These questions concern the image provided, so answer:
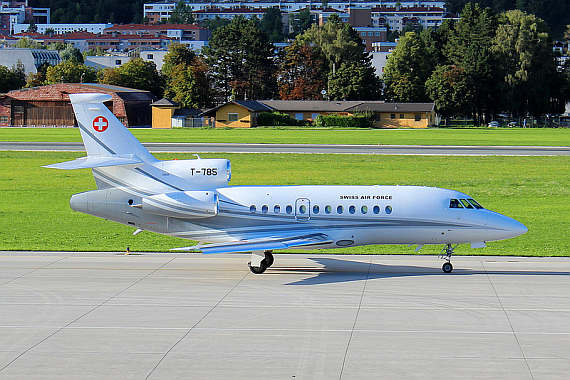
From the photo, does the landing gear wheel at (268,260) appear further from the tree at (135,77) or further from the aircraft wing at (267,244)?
the tree at (135,77)

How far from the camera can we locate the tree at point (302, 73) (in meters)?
169

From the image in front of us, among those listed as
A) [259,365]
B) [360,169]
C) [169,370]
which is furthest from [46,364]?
[360,169]

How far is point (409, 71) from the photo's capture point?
550 ft

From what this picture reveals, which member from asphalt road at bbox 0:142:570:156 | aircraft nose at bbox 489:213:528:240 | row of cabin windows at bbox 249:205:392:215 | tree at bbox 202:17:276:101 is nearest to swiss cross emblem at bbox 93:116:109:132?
row of cabin windows at bbox 249:205:392:215

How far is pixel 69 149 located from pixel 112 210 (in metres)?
54.0

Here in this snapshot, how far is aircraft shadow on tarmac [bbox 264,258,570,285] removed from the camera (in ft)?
88.9

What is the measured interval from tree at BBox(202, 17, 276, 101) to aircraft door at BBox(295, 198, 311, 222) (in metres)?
147

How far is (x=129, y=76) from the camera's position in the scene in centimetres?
17312

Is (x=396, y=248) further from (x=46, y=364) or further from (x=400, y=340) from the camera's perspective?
(x=46, y=364)

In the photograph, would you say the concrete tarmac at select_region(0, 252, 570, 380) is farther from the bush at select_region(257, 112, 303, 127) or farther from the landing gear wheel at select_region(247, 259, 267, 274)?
the bush at select_region(257, 112, 303, 127)

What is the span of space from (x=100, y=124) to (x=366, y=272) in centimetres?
1142

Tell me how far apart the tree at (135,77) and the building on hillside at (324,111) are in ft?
122

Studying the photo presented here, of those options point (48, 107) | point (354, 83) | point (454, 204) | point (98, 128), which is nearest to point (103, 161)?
point (98, 128)

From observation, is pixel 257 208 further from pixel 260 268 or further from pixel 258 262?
pixel 260 268
